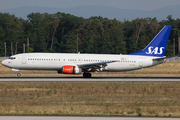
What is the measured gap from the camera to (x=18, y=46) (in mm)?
128625

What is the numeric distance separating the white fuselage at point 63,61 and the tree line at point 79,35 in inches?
2743

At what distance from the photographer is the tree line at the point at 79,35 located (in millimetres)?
121688

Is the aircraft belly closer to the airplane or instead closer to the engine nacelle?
the airplane

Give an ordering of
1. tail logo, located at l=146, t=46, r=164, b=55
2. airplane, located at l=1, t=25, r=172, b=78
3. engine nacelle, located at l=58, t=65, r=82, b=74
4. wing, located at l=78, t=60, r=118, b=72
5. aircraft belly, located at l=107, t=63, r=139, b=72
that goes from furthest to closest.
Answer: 1. tail logo, located at l=146, t=46, r=164, b=55
2. aircraft belly, located at l=107, t=63, r=139, b=72
3. airplane, located at l=1, t=25, r=172, b=78
4. wing, located at l=78, t=60, r=118, b=72
5. engine nacelle, located at l=58, t=65, r=82, b=74

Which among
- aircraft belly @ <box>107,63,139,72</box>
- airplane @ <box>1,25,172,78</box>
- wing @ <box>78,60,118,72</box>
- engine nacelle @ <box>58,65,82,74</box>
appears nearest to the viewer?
engine nacelle @ <box>58,65,82,74</box>

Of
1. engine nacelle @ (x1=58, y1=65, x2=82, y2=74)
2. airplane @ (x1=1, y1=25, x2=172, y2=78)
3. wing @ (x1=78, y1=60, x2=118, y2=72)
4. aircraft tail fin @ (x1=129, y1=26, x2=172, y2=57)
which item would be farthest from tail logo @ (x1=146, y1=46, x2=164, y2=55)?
engine nacelle @ (x1=58, y1=65, x2=82, y2=74)

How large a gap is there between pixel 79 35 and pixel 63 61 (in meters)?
92.6

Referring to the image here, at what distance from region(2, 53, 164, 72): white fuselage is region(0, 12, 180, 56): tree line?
229ft

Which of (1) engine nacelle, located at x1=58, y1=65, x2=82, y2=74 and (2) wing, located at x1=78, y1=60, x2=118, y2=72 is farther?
(2) wing, located at x1=78, y1=60, x2=118, y2=72

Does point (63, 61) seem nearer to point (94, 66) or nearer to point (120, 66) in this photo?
point (94, 66)

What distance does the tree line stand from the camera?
121688mm

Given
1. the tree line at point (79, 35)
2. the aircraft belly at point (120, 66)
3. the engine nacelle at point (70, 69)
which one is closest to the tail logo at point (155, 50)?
the aircraft belly at point (120, 66)

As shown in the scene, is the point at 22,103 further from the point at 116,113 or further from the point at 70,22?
the point at 70,22

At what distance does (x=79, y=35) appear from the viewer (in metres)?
136
